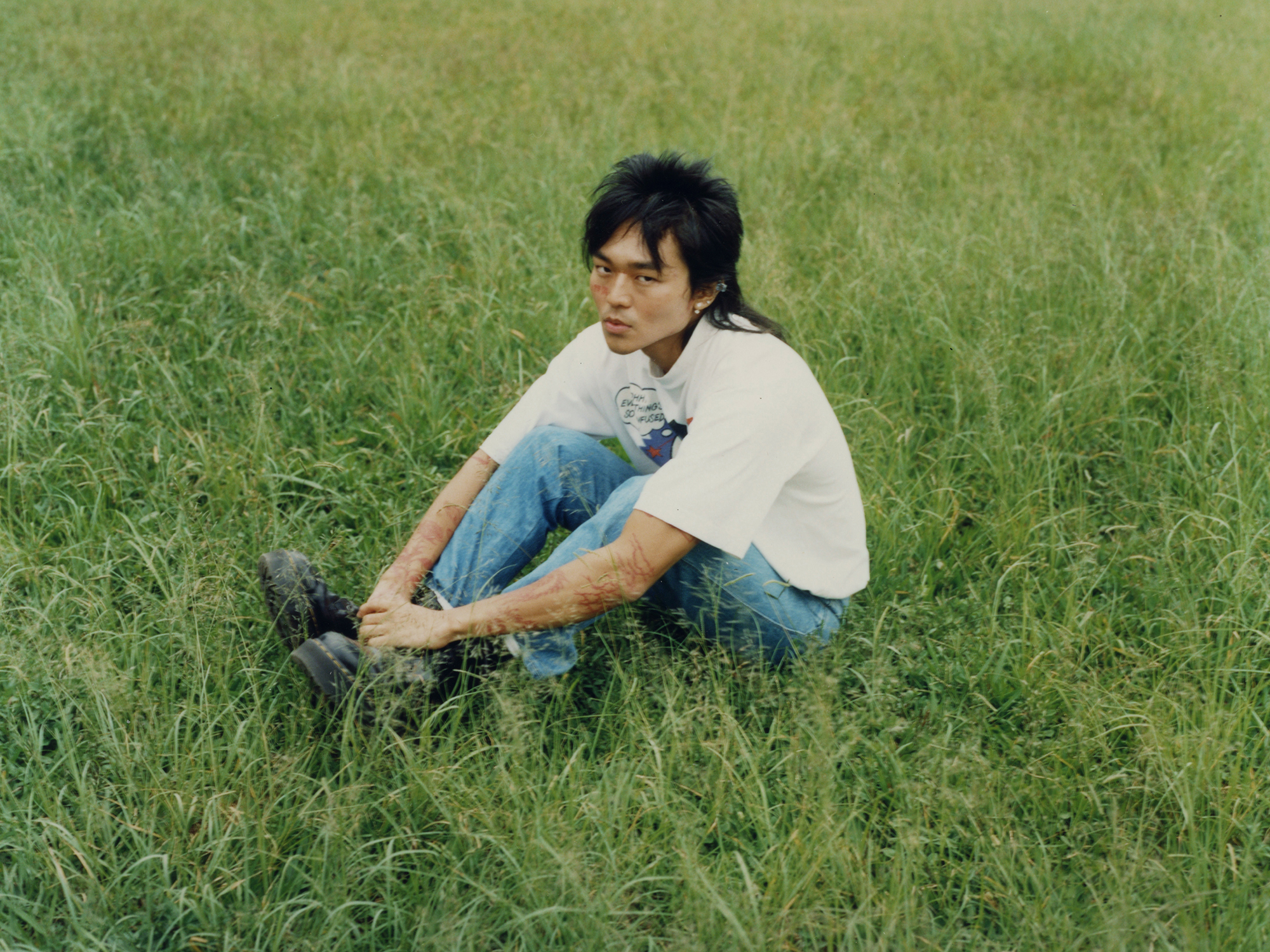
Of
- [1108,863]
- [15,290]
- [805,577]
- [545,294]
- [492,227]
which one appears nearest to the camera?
[1108,863]

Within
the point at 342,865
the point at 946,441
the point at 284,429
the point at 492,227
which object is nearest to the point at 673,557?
the point at 342,865

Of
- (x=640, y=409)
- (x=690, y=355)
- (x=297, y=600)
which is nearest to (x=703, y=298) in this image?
(x=690, y=355)

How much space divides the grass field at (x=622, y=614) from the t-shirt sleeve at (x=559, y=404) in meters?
0.54

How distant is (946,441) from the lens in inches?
129

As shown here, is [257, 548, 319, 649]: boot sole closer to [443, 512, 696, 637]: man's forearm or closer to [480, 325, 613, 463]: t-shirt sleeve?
[443, 512, 696, 637]: man's forearm

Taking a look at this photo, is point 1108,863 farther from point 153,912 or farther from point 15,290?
point 15,290

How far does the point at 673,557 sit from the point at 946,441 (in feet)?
4.99

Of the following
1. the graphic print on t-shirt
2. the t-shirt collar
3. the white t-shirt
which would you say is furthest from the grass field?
the t-shirt collar

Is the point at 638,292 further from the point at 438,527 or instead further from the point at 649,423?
the point at 438,527

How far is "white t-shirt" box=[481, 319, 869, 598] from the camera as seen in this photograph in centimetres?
208

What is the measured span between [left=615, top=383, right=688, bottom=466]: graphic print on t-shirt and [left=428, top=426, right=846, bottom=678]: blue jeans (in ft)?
0.33

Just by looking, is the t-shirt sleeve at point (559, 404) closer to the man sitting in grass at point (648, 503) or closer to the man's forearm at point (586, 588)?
the man sitting in grass at point (648, 503)

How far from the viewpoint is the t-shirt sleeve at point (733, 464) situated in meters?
2.07

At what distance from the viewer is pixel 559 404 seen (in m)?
2.65
